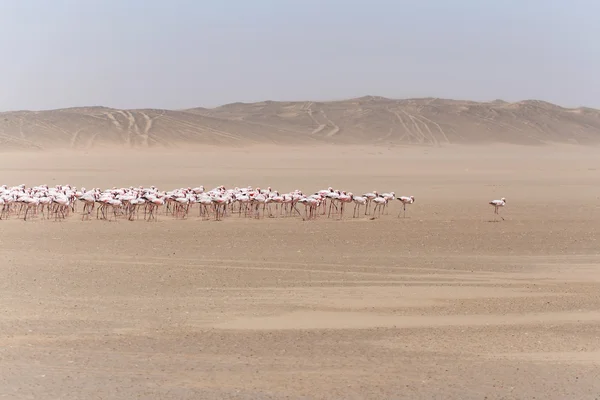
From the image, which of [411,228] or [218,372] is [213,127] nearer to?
[411,228]

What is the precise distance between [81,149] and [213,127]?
1889cm

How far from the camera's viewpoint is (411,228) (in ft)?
69.6

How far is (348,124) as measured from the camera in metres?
99.2

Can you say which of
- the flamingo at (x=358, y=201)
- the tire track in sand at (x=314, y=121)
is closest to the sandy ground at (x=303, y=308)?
the flamingo at (x=358, y=201)

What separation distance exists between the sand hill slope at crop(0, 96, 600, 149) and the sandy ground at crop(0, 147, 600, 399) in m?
51.1

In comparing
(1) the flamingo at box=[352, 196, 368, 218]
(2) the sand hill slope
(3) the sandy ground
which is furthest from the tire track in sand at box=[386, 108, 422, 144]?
(3) the sandy ground

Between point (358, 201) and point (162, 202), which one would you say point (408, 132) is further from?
point (162, 202)

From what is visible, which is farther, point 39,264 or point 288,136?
point 288,136

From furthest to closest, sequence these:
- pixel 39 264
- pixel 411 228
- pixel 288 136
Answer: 1. pixel 288 136
2. pixel 411 228
3. pixel 39 264

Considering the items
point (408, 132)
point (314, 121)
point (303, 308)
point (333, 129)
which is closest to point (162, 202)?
point (303, 308)

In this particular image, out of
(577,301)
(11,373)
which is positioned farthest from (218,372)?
(577,301)

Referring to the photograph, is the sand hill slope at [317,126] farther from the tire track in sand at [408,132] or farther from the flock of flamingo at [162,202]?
the flock of flamingo at [162,202]

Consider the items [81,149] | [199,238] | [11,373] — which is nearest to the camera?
[11,373]

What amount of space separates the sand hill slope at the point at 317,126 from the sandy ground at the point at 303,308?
168 feet
